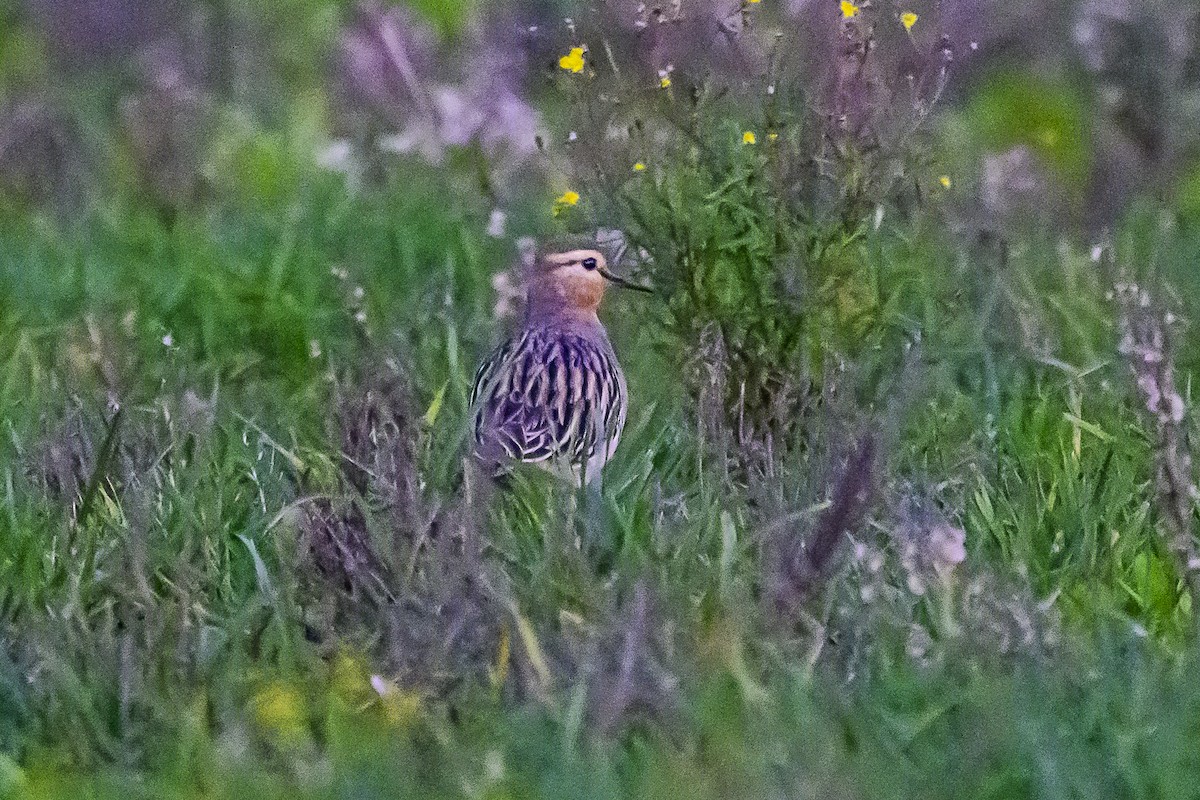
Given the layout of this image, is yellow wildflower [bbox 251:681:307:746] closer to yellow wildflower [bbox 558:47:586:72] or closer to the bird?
the bird

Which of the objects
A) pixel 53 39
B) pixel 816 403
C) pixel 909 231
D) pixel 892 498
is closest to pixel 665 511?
pixel 892 498

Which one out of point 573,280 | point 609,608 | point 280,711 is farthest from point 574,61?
point 280,711

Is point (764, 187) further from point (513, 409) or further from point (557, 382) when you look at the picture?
point (513, 409)

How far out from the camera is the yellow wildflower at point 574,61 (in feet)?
17.1

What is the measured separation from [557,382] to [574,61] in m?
0.85

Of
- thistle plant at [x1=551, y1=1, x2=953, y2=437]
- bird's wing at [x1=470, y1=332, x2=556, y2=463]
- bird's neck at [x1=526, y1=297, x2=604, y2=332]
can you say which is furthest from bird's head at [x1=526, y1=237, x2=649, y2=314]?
bird's wing at [x1=470, y1=332, x2=556, y2=463]

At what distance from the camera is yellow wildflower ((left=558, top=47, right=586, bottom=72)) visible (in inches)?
205

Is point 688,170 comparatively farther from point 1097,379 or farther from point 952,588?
point 952,588

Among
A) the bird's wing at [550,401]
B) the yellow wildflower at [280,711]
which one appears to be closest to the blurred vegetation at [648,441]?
the yellow wildflower at [280,711]

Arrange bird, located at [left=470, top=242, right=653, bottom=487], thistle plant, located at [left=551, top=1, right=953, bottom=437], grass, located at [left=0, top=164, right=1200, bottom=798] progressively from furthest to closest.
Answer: thistle plant, located at [left=551, top=1, right=953, bottom=437], bird, located at [left=470, top=242, right=653, bottom=487], grass, located at [left=0, top=164, right=1200, bottom=798]

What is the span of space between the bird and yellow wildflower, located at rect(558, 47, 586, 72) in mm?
470

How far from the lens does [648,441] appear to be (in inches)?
196

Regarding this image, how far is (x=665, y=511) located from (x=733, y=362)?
3.00ft

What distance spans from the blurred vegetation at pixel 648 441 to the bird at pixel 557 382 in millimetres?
103
